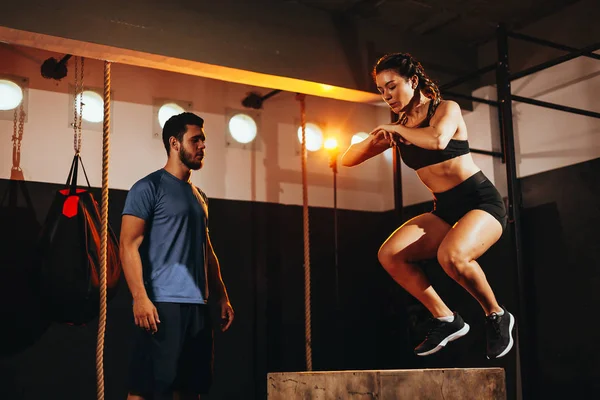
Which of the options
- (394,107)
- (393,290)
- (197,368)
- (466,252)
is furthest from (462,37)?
(197,368)

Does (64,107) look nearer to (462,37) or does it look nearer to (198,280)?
(198,280)

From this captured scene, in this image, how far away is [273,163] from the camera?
5.64m

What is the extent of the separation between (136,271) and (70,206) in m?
1.07

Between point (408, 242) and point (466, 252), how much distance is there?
13.1 inches

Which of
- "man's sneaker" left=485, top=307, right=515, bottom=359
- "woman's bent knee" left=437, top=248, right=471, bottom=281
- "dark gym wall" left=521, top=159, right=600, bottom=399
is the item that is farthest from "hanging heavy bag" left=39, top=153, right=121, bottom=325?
"dark gym wall" left=521, top=159, right=600, bottom=399

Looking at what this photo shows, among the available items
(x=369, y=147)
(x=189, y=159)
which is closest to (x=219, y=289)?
(x=189, y=159)

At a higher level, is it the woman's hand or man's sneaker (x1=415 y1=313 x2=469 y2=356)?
the woman's hand

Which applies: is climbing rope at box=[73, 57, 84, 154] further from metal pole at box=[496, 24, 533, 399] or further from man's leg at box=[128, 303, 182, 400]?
metal pole at box=[496, 24, 533, 399]

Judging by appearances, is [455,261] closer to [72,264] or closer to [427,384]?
[427,384]

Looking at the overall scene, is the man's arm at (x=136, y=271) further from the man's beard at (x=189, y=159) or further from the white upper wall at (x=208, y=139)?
the white upper wall at (x=208, y=139)

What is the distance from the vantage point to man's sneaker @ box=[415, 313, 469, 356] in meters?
3.22

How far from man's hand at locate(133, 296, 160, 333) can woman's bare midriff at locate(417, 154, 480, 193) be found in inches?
57.1

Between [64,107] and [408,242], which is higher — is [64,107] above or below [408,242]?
above

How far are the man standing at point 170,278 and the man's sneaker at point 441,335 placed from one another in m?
1.09
